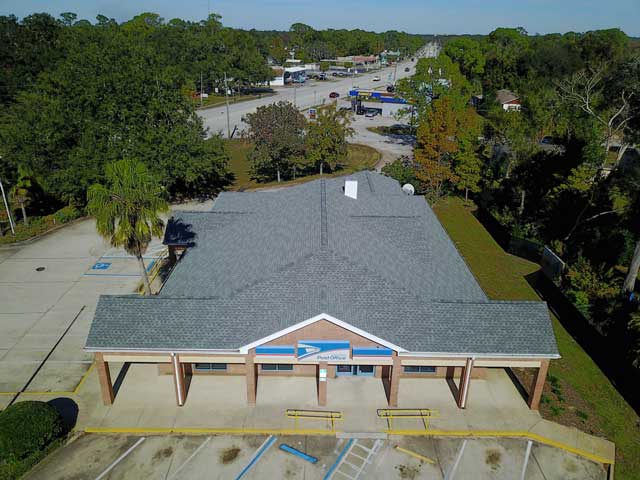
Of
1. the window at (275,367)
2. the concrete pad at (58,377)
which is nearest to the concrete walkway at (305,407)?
the window at (275,367)

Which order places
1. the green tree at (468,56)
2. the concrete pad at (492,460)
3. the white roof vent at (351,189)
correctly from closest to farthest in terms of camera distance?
the concrete pad at (492,460)
the white roof vent at (351,189)
the green tree at (468,56)

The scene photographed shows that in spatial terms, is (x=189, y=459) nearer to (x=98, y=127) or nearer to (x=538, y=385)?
(x=538, y=385)

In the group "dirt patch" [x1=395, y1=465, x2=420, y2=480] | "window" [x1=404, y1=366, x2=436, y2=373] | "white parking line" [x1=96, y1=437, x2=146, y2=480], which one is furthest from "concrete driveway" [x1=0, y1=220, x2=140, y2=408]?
"window" [x1=404, y1=366, x2=436, y2=373]

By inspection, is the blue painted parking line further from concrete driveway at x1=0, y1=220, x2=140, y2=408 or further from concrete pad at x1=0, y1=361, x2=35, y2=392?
concrete pad at x1=0, y1=361, x2=35, y2=392

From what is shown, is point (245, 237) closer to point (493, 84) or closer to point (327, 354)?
point (327, 354)

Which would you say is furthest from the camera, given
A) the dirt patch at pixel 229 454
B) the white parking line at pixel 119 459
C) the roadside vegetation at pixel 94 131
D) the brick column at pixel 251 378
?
the roadside vegetation at pixel 94 131

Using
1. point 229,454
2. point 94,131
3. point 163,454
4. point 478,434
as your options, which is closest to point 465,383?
point 478,434

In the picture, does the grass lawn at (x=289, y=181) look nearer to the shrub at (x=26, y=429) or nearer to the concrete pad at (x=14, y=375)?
the concrete pad at (x=14, y=375)
